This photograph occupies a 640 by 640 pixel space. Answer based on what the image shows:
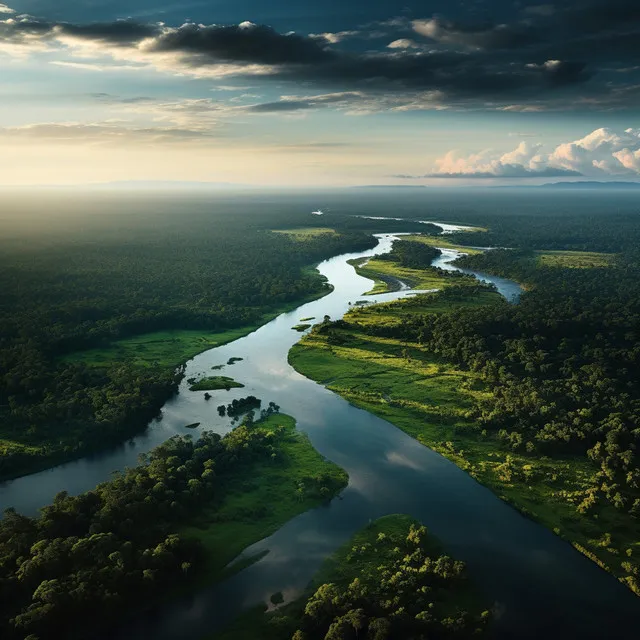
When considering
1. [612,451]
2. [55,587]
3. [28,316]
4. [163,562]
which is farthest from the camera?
[28,316]

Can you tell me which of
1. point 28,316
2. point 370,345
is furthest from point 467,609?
point 28,316

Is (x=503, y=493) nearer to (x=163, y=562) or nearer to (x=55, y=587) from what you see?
(x=163, y=562)

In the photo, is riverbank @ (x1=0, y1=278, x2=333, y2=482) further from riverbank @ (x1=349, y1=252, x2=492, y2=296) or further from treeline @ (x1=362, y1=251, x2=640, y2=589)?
riverbank @ (x1=349, y1=252, x2=492, y2=296)

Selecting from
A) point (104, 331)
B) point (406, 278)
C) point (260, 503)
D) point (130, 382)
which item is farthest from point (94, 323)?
point (406, 278)

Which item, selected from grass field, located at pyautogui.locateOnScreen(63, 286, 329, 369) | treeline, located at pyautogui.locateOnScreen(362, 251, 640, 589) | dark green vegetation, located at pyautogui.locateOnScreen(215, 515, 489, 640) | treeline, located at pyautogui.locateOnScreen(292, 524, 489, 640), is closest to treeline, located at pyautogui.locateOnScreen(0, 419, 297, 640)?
dark green vegetation, located at pyautogui.locateOnScreen(215, 515, 489, 640)

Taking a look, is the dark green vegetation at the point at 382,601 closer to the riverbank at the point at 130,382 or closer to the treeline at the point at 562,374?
the treeline at the point at 562,374

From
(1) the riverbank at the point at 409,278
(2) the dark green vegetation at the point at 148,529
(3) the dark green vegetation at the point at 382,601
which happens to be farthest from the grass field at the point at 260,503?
(1) the riverbank at the point at 409,278
